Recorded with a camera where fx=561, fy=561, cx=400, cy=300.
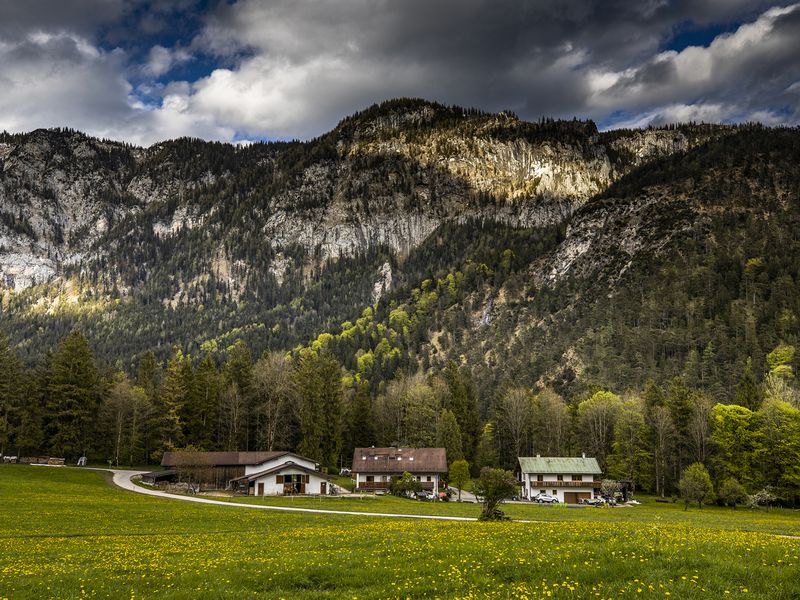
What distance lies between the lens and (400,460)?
83750mm

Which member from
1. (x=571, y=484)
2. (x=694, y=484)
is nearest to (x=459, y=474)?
(x=571, y=484)

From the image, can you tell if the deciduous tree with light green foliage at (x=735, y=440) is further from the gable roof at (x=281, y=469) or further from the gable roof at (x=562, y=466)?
the gable roof at (x=281, y=469)

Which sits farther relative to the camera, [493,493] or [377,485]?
[377,485]

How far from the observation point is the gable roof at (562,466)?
8675cm

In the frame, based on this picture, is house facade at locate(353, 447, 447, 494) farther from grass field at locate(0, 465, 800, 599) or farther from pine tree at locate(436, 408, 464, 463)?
grass field at locate(0, 465, 800, 599)

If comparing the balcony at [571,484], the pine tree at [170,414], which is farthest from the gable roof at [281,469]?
the balcony at [571,484]

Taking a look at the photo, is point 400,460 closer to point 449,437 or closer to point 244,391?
point 449,437

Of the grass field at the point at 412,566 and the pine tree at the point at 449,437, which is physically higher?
the grass field at the point at 412,566

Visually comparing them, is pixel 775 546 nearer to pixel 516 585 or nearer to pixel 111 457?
pixel 516 585

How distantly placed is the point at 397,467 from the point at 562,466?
26.2 meters

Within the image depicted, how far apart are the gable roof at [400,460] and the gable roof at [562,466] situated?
14.6 m

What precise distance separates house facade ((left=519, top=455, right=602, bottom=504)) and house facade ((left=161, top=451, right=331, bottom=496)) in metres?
33.4

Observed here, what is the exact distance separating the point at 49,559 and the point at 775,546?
24.4m

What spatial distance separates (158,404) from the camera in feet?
299
